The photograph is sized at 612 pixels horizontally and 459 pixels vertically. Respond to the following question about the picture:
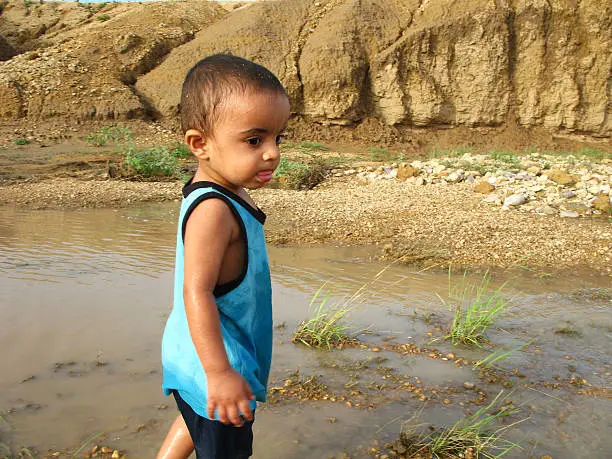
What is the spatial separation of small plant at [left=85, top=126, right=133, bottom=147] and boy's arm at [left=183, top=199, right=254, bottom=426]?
1105 cm

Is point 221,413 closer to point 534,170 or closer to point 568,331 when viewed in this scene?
point 568,331

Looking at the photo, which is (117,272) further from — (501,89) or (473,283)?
(501,89)

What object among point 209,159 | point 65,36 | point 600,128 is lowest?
point 600,128

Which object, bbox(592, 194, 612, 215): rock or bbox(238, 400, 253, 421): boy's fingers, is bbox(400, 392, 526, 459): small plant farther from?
bbox(592, 194, 612, 215): rock

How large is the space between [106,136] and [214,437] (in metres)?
11.4

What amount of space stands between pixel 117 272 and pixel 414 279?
2.16 meters

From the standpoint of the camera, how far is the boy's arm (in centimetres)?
131

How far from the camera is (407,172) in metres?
8.81

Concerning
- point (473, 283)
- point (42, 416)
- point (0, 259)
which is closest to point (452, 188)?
point (473, 283)

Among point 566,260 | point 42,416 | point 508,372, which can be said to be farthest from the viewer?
point 566,260

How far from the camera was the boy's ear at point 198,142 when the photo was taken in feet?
4.81

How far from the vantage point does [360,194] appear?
731cm

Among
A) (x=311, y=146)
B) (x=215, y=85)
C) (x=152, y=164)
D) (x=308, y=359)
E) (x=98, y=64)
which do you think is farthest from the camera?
(x=98, y=64)

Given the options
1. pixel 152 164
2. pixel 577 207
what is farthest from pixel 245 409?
pixel 152 164
